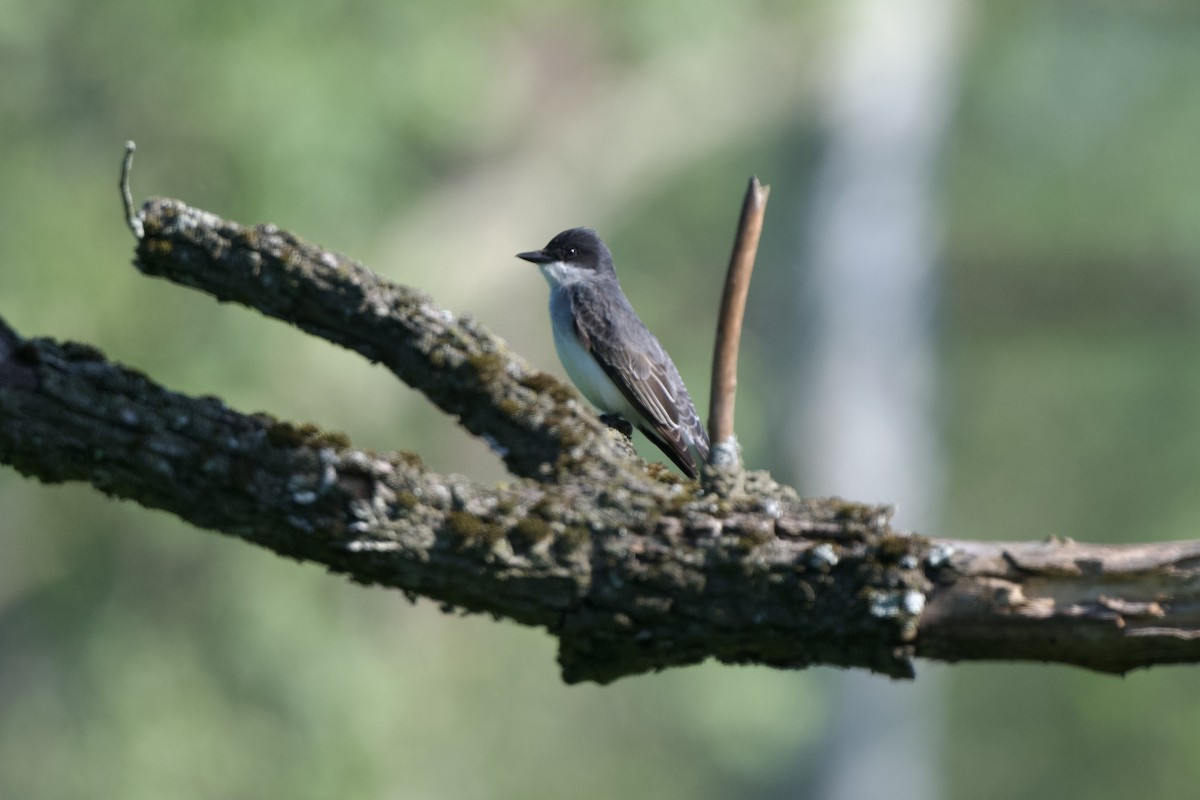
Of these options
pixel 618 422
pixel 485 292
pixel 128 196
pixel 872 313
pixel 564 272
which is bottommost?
pixel 128 196

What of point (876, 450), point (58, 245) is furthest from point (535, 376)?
point (876, 450)

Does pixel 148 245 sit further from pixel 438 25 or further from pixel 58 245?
pixel 438 25

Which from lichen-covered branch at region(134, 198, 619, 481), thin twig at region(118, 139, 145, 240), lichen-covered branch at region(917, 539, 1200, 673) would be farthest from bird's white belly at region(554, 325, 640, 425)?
lichen-covered branch at region(917, 539, 1200, 673)

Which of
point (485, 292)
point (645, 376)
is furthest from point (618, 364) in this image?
point (485, 292)

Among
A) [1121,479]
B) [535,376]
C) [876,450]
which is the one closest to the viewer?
[535,376]

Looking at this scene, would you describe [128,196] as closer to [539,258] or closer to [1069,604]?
[1069,604]
